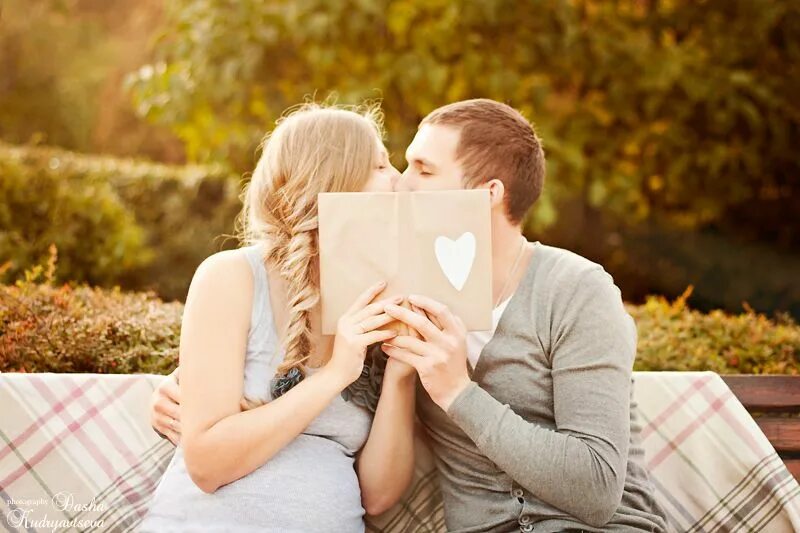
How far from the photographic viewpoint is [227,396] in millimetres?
2184

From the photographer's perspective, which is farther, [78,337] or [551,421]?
[78,337]

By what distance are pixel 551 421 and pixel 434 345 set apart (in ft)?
1.60

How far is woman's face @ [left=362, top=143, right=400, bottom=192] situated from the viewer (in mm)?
2406

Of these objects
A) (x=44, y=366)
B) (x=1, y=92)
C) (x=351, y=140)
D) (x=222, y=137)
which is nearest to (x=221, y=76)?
(x=222, y=137)

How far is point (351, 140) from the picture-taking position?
2387 millimetres

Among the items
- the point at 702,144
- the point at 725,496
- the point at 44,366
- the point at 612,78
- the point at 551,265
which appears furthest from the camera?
the point at 702,144

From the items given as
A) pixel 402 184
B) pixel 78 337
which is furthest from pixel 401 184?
pixel 78 337

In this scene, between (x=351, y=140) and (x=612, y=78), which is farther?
(x=612, y=78)

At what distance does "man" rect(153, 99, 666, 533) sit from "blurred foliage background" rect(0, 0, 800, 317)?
304 centimetres

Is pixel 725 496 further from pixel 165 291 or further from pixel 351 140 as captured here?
pixel 165 291

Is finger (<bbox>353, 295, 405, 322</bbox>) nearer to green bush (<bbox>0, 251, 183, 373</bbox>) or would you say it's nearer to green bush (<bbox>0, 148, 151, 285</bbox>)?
green bush (<bbox>0, 251, 183, 373</bbox>)

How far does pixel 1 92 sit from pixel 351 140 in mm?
16276

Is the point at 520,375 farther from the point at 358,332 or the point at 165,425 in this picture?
the point at 165,425

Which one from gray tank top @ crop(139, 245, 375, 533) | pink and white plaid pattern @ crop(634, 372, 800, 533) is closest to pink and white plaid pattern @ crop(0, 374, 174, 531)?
gray tank top @ crop(139, 245, 375, 533)
